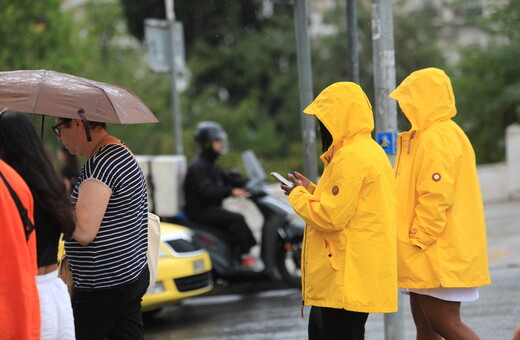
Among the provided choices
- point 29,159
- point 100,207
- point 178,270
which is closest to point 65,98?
point 100,207

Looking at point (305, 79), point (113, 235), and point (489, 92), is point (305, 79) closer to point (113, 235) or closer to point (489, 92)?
point (113, 235)

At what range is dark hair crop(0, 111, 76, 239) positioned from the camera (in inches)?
151

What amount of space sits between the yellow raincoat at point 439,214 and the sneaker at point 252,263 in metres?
4.98

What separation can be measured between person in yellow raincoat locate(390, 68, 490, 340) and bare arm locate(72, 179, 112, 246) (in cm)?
169

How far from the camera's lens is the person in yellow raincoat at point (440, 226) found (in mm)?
5117

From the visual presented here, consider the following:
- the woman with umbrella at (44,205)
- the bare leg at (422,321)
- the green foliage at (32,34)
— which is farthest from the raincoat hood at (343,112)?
the green foliage at (32,34)

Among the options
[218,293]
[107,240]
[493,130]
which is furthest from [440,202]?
[493,130]

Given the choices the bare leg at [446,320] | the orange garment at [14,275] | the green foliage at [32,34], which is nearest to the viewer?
the orange garment at [14,275]

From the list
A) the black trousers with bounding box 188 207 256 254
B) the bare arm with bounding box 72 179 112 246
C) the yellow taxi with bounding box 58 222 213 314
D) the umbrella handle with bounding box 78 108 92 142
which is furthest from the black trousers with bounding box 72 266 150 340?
the black trousers with bounding box 188 207 256 254

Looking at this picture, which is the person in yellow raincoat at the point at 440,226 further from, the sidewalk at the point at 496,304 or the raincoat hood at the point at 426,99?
the sidewalk at the point at 496,304

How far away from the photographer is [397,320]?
20.3ft

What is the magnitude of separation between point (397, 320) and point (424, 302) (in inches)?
35.9

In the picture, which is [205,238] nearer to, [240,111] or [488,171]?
[488,171]

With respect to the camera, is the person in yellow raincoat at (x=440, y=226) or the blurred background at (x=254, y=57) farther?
the blurred background at (x=254, y=57)
